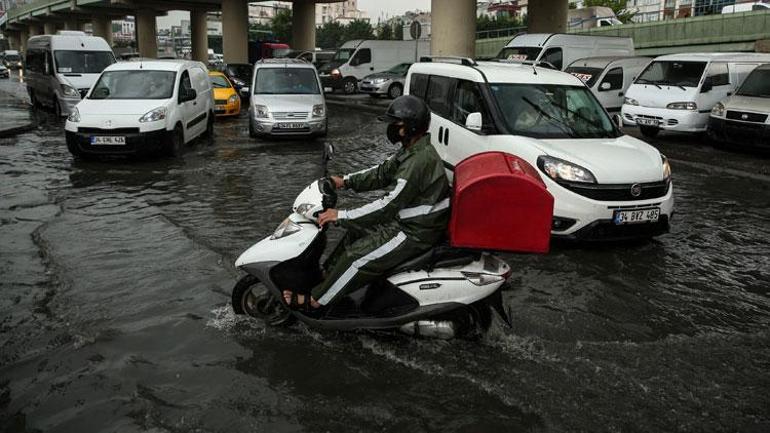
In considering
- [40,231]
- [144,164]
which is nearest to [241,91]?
[144,164]

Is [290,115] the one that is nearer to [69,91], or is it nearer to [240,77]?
[69,91]

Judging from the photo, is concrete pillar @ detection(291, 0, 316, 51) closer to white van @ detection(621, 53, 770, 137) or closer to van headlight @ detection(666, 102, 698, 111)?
white van @ detection(621, 53, 770, 137)

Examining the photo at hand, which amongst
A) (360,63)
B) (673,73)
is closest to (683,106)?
(673,73)

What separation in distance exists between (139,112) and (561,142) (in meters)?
7.86

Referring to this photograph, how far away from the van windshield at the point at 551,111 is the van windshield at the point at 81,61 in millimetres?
15411

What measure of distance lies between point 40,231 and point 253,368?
443 cm

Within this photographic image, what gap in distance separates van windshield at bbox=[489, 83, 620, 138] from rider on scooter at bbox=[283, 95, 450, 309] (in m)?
3.53

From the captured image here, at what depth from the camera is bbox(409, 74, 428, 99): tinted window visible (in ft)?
32.0

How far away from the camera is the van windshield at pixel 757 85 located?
528 inches

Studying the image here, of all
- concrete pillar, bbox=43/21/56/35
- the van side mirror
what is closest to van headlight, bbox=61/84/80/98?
the van side mirror

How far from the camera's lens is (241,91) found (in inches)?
996

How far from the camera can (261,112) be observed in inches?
559

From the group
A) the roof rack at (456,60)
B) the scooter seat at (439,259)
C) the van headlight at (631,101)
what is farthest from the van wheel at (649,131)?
the scooter seat at (439,259)

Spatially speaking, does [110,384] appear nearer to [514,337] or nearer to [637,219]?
[514,337]
